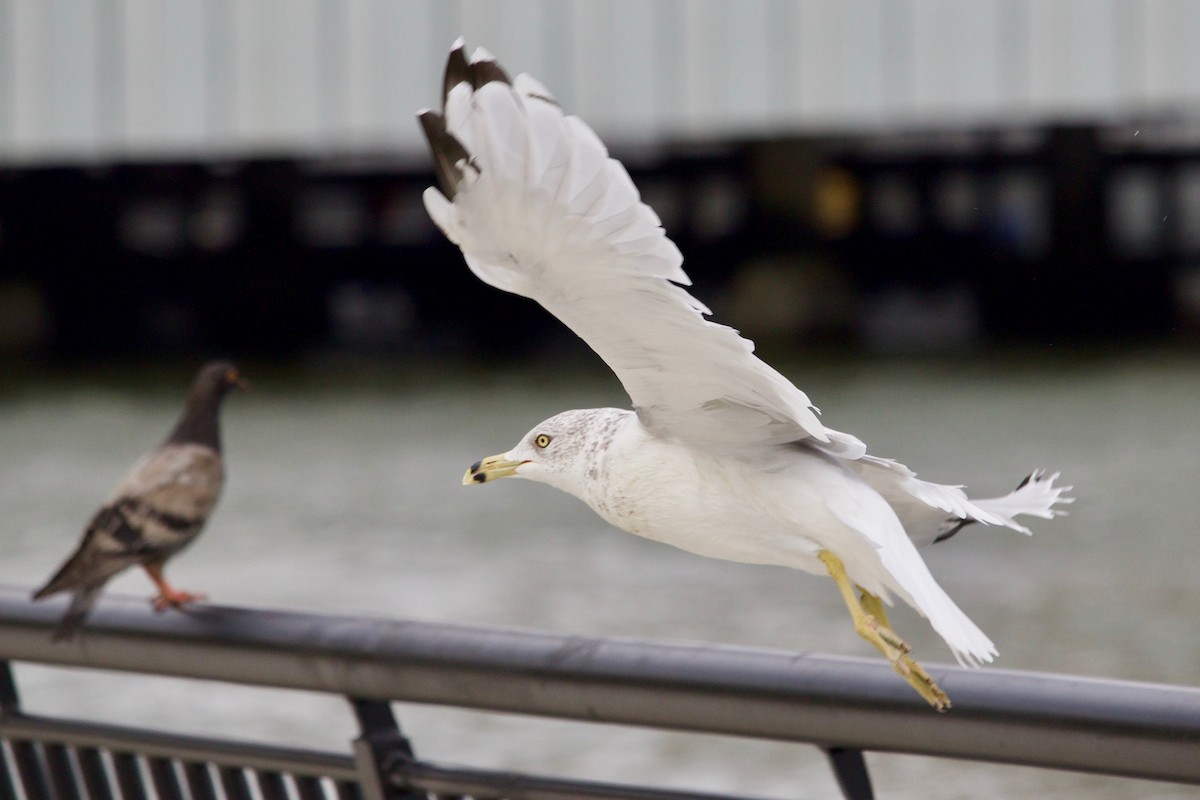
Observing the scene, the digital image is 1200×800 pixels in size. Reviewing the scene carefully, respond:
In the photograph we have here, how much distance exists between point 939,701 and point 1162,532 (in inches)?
355

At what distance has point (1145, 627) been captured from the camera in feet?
24.5

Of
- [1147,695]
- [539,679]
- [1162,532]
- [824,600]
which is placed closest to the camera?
[1147,695]

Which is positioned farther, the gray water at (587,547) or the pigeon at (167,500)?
the gray water at (587,547)

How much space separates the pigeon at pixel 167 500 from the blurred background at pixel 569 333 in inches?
102

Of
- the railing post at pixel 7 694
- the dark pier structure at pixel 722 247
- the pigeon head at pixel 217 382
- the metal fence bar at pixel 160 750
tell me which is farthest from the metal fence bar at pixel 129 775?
the dark pier structure at pixel 722 247

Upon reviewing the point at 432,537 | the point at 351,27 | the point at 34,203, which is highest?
the point at 351,27

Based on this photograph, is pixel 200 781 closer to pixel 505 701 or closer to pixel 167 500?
pixel 505 701

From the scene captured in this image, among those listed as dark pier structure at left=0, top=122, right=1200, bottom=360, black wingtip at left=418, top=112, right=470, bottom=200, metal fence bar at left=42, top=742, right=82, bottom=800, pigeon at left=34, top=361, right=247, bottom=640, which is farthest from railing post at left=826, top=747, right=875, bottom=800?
dark pier structure at left=0, top=122, right=1200, bottom=360

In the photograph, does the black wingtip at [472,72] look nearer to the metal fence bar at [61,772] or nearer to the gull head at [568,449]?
the gull head at [568,449]

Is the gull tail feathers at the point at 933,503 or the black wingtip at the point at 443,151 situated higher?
the black wingtip at the point at 443,151

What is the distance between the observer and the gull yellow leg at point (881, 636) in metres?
1.04

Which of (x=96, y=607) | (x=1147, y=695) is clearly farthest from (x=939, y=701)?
(x=96, y=607)

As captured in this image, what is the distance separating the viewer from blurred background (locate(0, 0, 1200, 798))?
7859mm

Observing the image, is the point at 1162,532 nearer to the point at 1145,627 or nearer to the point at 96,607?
the point at 1145,627
